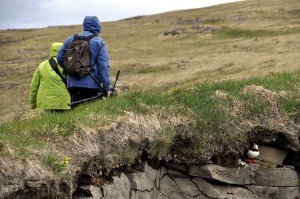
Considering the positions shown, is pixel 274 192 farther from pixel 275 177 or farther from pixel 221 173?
pixel 221 173

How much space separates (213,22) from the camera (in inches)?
4080

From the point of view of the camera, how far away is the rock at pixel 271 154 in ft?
46.6

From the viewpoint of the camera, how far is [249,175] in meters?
13.5

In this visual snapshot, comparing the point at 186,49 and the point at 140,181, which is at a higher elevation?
the point at 140,181

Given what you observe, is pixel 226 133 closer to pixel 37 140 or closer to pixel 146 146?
pixel 146 146

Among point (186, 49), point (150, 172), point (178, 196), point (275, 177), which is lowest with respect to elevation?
point (186, 49)

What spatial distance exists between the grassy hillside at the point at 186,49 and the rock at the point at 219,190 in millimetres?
25061

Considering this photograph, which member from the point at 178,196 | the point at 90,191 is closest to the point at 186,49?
the point at 178,196

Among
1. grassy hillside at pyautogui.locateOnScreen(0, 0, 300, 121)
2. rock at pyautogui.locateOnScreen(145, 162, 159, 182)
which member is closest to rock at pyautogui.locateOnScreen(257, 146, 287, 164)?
rock at pyautogui.locateOnScreen(145, 162, 159, 182)

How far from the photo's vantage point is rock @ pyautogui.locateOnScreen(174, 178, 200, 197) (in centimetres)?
1296

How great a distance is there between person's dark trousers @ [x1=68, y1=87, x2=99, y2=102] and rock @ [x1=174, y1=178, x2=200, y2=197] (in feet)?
9.46

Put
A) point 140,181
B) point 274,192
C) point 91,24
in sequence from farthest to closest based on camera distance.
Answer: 1. point 274,192
2. point 91,24
3. point 140,181

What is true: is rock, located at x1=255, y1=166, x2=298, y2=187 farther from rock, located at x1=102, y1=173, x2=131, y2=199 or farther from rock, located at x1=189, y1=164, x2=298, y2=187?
rock, located at x1=102, y1=173, x2=131, y2=199

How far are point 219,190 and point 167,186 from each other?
1232 millimetres
